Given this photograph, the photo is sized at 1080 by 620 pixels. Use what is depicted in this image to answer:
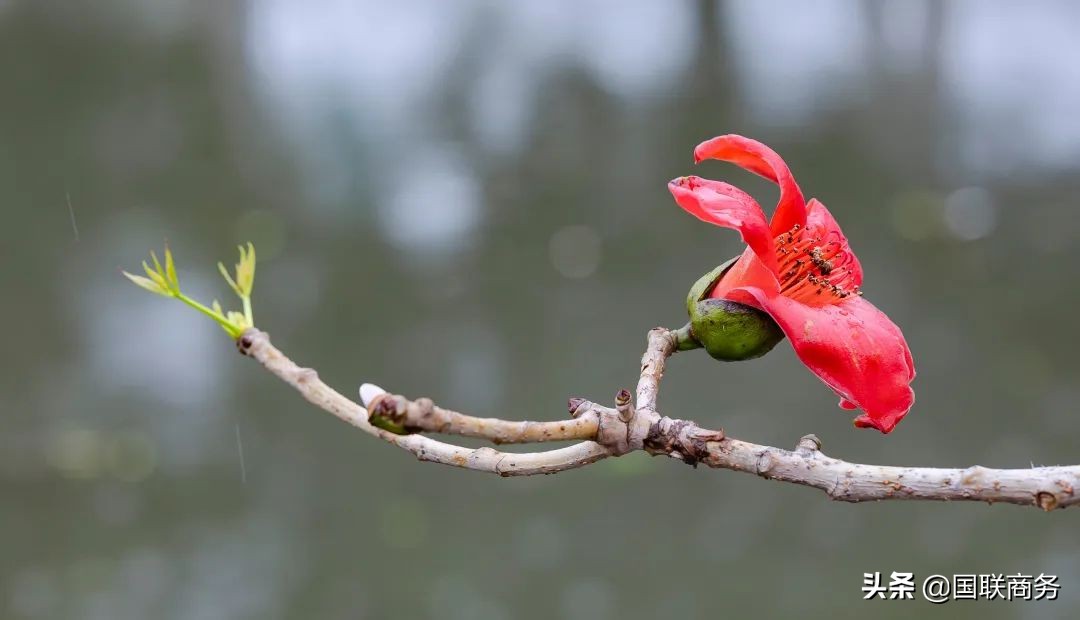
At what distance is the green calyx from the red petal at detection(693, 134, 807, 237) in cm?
10

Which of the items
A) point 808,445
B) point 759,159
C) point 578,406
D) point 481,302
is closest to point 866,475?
point 808,445

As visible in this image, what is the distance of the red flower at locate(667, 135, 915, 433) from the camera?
0.64 meters

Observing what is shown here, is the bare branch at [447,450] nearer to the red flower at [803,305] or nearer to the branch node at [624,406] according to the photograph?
the branch node at [624,406]

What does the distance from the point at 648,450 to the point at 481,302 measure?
1868 mm

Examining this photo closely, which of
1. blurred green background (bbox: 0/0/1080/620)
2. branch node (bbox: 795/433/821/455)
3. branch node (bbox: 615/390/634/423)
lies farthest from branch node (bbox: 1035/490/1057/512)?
blurred green background (bbox: 0/0/1080/620)

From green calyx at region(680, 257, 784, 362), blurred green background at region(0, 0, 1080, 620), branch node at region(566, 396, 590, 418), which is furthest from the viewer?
blurred green background at region(0, 0, 1080, 620)

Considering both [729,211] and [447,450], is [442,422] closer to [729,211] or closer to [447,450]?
[447,450]

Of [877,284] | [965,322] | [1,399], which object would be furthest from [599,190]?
[1,399]

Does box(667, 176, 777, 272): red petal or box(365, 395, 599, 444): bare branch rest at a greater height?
box(667, 176, 777, 272): red petal

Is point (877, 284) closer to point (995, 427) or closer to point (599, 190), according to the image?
point (995, 427)

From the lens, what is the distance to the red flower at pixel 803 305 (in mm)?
640

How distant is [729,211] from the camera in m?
0.63

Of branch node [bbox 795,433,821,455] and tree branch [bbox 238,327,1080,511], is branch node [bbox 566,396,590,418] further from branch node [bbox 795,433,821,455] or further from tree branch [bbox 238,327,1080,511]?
branch node [bbox 795,433,821,455]

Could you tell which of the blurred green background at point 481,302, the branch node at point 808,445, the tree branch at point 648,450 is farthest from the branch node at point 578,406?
the blurred green background at point 481,302
